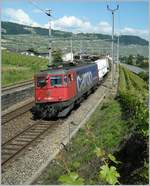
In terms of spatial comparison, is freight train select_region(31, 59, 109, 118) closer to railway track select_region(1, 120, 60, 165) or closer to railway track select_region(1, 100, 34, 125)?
railway track select_region(1, 120, 60, 165)

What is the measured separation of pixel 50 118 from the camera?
22.2 metres

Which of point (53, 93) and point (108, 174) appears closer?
point (108, 174)

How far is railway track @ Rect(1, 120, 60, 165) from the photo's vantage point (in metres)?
14.2

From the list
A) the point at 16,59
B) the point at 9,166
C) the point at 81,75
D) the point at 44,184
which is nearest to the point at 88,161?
the point at 44,184

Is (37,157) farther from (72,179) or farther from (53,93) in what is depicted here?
(72,179)

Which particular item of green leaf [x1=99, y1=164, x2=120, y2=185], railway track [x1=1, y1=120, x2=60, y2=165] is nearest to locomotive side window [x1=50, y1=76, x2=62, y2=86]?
railway track [x1=1, y1=120, x2=60, y2=165]

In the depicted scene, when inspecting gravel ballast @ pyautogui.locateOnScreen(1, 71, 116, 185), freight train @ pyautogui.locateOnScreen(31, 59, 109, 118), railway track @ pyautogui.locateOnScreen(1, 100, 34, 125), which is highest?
freight train @ pyautogui.locateOnScreen(31, 59, 109, 118)

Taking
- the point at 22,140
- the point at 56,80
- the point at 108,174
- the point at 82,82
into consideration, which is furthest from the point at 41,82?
the point at 108,174

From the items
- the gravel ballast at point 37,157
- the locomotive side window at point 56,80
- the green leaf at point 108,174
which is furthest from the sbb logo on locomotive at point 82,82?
the green leaf at point 108,174

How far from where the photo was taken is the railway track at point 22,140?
46.5 feet

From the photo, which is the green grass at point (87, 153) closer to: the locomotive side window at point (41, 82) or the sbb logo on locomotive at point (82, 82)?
the locomotive side window at point (41, 82)

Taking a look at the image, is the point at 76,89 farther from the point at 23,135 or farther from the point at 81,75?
the point at 23,135

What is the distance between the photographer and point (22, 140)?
649 inches

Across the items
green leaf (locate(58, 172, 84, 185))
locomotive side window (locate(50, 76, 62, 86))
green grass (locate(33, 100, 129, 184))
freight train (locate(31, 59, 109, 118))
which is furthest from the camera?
locomotive side window (locate(50, 76, 62, 86))
